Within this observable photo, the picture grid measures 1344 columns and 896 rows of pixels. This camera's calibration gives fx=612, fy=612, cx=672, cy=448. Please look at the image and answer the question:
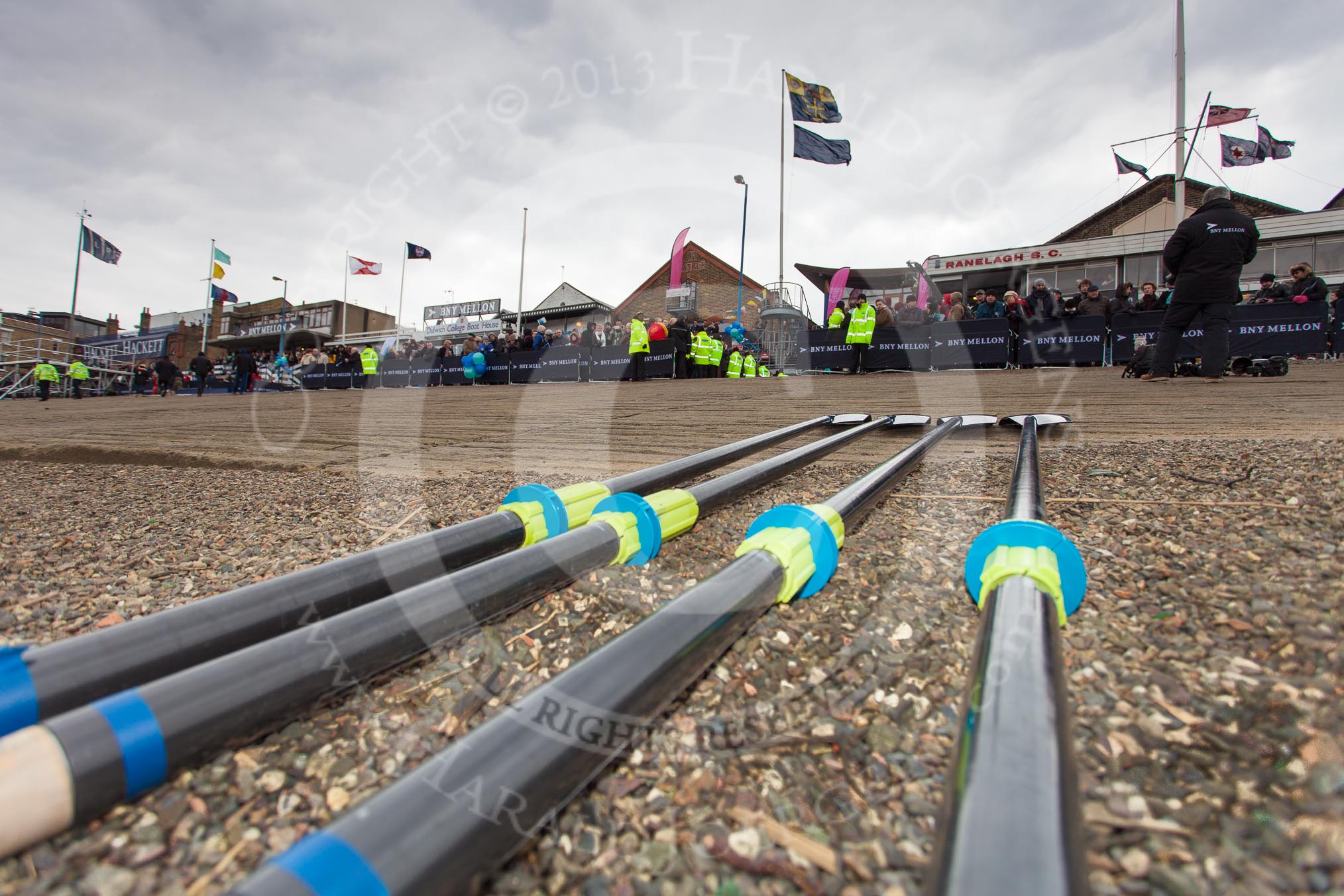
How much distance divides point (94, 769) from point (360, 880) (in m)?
0.48

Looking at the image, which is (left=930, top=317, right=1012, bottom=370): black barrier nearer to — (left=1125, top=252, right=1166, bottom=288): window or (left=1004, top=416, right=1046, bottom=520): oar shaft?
(left=1004, top=416, right=1046, bottom=520): oar shaft

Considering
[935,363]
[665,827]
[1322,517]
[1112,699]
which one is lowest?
[665,827]

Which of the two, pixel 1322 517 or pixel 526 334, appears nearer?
pixel 1322 517

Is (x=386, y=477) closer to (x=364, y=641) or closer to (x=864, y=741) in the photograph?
(x=364, y=641)

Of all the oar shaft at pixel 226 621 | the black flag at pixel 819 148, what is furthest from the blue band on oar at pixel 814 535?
the black flag at pixel 819 148

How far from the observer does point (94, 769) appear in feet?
2.59

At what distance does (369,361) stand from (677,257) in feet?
36.8

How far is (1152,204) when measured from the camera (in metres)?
24.8

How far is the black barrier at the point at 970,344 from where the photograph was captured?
42.1 feet

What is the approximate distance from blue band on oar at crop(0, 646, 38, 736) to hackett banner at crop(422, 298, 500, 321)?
48282mm

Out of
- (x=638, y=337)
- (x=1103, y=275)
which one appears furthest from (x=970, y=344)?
(x=1103, y=275)

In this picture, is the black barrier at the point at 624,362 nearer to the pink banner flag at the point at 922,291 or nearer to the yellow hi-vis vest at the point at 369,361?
the pink banner flag at the point at 922,291

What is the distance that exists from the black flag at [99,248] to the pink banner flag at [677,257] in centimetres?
2842

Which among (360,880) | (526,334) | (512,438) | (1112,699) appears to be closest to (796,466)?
(1112,699)
